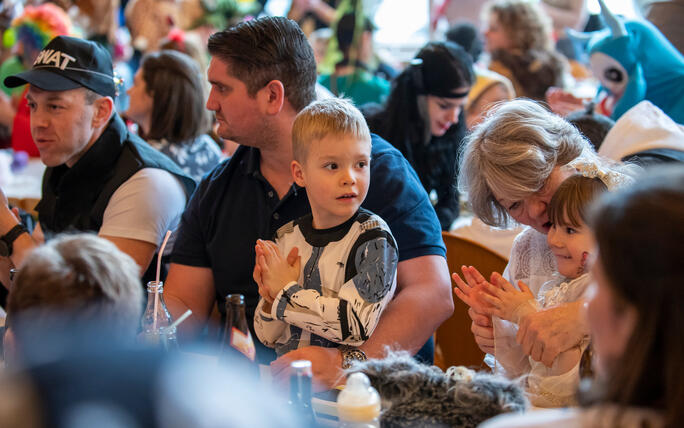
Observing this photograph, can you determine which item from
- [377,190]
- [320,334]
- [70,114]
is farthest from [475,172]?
[70,114]

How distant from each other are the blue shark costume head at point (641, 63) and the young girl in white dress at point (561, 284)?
190 centimetres

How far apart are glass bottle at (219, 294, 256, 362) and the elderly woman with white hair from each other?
1.75 feet

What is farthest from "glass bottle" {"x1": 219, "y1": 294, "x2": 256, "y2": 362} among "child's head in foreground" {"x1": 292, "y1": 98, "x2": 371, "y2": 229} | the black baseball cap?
the black baseball cap

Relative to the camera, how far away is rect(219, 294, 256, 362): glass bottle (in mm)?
1472

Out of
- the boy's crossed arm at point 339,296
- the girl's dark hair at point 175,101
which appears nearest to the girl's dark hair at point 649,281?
the boy's crossed arm at point 339,296

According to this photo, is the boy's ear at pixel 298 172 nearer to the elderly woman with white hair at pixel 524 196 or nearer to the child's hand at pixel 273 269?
the child's hand at pixel 273 269

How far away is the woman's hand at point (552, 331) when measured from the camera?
5.26 feet

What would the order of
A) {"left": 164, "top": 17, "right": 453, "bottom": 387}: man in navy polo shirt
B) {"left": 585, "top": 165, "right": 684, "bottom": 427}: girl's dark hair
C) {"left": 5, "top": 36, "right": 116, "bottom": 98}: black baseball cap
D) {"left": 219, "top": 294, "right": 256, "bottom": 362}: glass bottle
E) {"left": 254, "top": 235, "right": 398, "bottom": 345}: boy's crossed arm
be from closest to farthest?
1. {"left": 585, "top": 165, "right": 684, "bottom": 427}: girl's dark hair
2. {"left": 219, "top": 294, "right": 256, "bottom": 362}: glass bottle
3. {"left": 254, "top": 235, "right": 398, "bottom": 345}: boy's crossed arm
4. {"left": 164, "top": 17, "right": 453, "bottom": 387}: man in navy polo shirt
5. {"left": 5, "top": 36, "right": 116, "bottom": 98}: black baseball cap

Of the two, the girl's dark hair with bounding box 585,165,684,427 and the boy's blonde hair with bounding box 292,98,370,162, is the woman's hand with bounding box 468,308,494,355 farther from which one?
the girl's dark hair with bounding box 585,165,684,427

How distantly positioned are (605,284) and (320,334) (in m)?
0.99

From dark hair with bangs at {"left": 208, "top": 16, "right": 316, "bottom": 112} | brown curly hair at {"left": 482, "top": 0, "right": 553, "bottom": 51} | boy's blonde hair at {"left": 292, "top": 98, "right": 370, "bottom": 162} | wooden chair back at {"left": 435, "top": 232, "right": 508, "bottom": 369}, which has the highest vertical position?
brown curly hair at {"left": 482, "top": 0, "right": 553, "bottom": 51}

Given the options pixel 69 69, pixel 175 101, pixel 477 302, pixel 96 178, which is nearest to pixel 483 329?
pixel 477 302

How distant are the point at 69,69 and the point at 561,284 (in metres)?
1.79

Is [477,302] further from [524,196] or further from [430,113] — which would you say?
[430,113]
